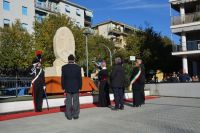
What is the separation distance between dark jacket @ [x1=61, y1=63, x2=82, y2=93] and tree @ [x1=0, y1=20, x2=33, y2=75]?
144 ft

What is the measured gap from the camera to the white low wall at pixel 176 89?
67.8 feet

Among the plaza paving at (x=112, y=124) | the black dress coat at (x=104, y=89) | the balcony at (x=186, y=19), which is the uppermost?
the balcony at (x=186, y=19)

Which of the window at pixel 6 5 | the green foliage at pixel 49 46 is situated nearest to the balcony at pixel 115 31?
the window at pixel 6 5

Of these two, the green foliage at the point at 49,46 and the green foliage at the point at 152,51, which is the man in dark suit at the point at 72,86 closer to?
the green foliage at the point at 49,46

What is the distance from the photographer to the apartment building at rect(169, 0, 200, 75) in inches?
1853

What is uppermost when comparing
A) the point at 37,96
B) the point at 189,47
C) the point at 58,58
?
the point at 189,47

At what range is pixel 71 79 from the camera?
11.3 meters

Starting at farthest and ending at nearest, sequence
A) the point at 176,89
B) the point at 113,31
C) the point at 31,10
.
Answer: the point at 113,31
the point at 31,10
the point at 176,89

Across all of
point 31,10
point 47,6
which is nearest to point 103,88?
point 31,10

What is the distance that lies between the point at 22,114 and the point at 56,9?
72247mm

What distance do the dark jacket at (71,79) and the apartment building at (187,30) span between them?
120ft

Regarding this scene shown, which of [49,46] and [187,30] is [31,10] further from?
[187,30]

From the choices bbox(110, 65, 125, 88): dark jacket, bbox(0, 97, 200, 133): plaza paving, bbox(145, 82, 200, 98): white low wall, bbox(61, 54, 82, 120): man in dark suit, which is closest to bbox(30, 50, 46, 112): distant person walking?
bbox(0, 97, 200, 133): plaza paving

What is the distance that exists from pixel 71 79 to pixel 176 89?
11.5 metres
